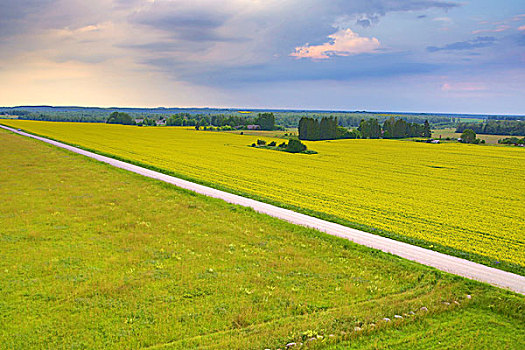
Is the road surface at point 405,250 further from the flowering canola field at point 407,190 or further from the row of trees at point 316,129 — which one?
the row of trees at point 316,129

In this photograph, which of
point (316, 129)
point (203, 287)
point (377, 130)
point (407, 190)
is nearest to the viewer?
point (203, 287)

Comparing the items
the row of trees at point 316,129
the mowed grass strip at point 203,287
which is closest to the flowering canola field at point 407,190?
the mowed grass strip at point 203,287

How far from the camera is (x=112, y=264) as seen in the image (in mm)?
14797

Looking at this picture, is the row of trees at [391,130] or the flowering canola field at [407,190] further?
the row of trees at [391,130]

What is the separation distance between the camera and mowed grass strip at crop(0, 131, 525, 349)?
1036 cm

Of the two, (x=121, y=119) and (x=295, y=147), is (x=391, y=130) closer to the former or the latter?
(x=295, y=147)

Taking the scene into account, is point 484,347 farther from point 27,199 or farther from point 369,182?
point 369,182

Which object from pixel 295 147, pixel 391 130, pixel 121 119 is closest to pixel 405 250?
pixel 295 147

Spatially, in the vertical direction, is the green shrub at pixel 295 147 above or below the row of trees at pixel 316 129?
below

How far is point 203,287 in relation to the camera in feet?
42.9

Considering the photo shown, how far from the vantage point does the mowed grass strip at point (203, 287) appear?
1036 cm

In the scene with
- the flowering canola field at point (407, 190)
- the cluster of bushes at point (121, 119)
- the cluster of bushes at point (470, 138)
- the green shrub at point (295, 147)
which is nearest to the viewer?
the flowering canola field at point (407, 190)

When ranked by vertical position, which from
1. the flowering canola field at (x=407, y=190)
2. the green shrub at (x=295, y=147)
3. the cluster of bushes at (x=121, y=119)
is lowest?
the flowering canola field at (x=407, y=190)

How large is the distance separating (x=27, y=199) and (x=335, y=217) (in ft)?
65.9
